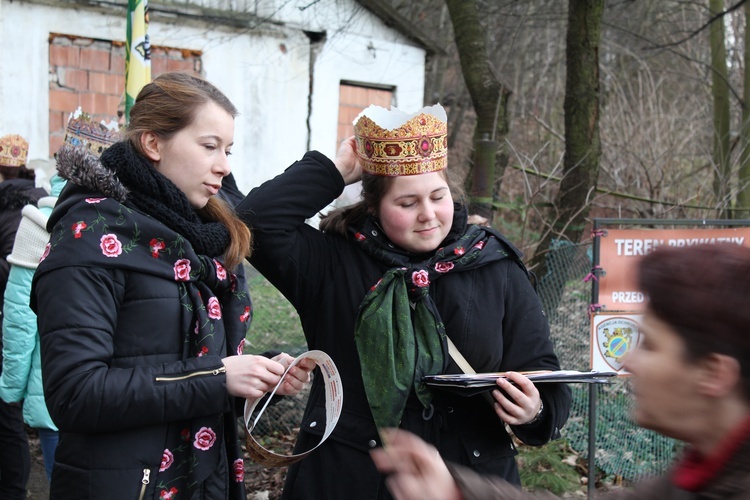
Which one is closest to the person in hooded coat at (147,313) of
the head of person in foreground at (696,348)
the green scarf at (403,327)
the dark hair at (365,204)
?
the green scarf at (403,327)

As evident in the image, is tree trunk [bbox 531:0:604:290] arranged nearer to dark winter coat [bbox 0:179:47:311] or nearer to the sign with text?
the sign with text

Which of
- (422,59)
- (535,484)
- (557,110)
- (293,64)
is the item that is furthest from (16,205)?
(557,110)

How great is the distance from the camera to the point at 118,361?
84.3 inches

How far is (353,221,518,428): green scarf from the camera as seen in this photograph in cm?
231

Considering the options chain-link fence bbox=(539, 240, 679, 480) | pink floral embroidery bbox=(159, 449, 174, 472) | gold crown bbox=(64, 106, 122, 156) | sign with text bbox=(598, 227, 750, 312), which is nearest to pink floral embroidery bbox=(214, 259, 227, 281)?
pink floral embroidery bbox=(159, 449, 174, 472)

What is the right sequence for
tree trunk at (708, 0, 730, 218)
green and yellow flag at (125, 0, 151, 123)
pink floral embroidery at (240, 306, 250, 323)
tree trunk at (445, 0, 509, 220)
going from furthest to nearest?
tree trunk at (708, 0, 730, 218) < tree trunk at (445, 0, 509, 220) < green and yellow flag at (125, 0, 151, 123) < pink floral embroidery at (240, 306, 250, 323)

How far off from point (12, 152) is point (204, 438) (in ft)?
13.2

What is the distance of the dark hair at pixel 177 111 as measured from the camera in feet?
7.59

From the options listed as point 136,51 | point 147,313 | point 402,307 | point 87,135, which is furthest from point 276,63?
point 147,313

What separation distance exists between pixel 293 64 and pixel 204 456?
32.8 feet

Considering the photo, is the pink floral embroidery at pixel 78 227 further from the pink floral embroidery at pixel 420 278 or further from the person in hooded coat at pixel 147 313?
the pink floral embroidery at pixel 420 278

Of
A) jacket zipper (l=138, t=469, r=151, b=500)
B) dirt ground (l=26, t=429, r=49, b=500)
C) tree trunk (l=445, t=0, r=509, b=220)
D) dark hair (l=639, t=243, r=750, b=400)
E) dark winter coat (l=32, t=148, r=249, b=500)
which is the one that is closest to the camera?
dark hair (l=639, t=243, r=750, b=400)

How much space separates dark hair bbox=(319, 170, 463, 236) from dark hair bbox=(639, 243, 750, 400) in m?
1.26

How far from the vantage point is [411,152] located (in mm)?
2459
